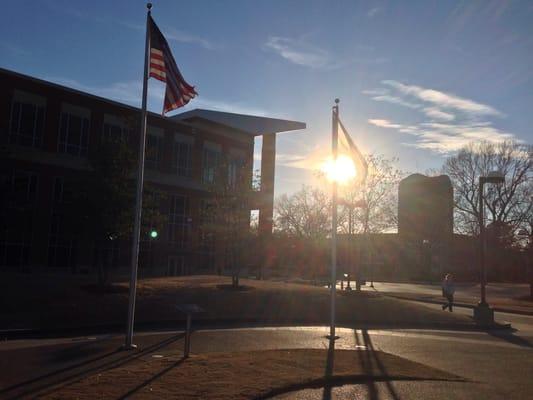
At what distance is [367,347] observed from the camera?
564 inches

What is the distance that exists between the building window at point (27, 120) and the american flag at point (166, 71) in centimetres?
3340

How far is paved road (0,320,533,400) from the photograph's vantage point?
9.10m

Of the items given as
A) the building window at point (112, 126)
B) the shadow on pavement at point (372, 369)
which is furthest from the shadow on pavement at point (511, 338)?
the building window at point (112, 126)

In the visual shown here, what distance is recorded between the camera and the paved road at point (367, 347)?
9102 mm

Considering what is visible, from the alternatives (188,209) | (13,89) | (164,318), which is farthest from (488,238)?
(164,318)

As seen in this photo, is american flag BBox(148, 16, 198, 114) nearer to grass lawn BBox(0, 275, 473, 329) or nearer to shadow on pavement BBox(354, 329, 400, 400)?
shadow on pavement BBox(354, 329, 400, 400)

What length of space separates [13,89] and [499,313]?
34.8 m

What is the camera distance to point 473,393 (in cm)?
916

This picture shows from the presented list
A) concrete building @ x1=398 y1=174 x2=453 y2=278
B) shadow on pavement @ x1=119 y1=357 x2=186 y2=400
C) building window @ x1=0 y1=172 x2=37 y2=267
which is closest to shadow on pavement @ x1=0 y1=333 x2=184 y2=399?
shadow on pavement @ x1=119 y1=357 x2=186 y2=400

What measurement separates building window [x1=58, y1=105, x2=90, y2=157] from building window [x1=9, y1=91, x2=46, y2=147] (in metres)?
1.70

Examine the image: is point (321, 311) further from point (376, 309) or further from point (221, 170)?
→ point (221, 170)

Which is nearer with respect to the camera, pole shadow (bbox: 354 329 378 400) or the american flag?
pole shadow (bbox: 354 329 378 400)

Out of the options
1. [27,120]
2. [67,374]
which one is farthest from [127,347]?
[27,120]

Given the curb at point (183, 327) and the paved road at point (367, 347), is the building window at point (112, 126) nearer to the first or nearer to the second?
the curb at point (183, 327)
